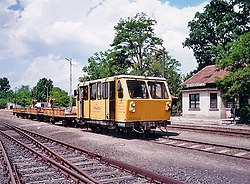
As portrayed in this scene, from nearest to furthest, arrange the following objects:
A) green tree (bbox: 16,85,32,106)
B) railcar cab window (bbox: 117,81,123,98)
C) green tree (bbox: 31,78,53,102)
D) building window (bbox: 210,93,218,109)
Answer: railcar cab window (bbox: 117,81,123,98) < building window (bbox: 210,93,218,109) < green tree (bbox: 16,85,32,106) < green tree (bbox: 31,78,53,102)

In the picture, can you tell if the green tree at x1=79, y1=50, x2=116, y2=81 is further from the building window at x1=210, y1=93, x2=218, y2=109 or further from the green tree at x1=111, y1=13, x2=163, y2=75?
the building window at x1=210, y1=93, x2=218, y2=109

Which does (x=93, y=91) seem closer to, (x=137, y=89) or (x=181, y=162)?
(x=137, y=89)

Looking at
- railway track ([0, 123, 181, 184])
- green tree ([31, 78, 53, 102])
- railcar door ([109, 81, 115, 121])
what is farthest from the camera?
green tree ([31, 78, 53, 102])

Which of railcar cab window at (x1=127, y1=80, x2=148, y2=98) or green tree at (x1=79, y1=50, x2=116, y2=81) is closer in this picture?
railcar cab window at (x1=127, y1=80, x2=148, y2=98)

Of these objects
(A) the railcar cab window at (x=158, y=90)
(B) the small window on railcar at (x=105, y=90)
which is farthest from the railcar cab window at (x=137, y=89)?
(B) the small window on railcar at (x=105, y=90)

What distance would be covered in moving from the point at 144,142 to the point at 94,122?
4.24 m

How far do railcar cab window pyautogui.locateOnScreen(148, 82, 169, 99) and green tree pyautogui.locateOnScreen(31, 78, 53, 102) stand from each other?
296ft

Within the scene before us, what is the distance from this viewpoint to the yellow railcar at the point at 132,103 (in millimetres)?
14109

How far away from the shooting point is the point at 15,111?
44719 mm

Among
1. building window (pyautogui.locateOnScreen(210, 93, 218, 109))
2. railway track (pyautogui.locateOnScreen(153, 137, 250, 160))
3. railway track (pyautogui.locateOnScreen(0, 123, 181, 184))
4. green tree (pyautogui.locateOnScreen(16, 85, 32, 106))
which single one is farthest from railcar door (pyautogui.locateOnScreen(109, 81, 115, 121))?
green tree (pyautogui.locateOnScreen(16, 85, 32, 106))

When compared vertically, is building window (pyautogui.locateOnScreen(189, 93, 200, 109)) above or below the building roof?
below

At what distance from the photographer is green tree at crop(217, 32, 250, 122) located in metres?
22.5

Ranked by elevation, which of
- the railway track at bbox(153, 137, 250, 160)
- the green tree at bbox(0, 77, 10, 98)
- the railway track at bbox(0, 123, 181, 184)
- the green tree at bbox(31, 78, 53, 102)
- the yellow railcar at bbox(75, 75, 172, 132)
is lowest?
the railway track at bbox(0, 123, 181, 184)

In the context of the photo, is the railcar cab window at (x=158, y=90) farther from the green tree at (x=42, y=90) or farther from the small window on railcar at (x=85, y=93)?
the green tree at (x=42, y=90)
